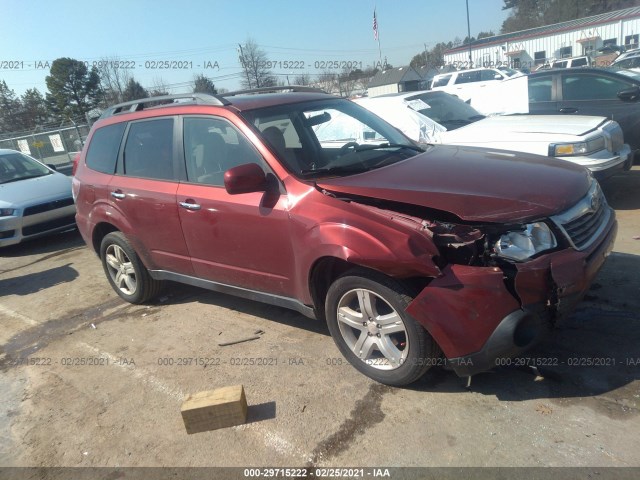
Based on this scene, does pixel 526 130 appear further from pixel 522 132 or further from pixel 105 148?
pixel 105 148

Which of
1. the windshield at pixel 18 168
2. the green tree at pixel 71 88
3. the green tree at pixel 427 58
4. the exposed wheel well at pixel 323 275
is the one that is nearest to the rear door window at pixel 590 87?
the exposed wheel well at pixel 323 275

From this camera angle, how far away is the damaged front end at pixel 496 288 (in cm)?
255

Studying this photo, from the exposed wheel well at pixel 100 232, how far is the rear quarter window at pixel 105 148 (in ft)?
1.88

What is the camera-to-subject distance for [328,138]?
4.08m

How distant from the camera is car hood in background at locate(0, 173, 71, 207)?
25.2 feet

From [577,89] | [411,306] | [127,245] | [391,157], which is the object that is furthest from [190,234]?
[577,89]

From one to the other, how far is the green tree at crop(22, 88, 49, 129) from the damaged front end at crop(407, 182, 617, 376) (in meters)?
47.4

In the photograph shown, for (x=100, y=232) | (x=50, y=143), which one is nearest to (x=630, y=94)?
(x=100, y=232)

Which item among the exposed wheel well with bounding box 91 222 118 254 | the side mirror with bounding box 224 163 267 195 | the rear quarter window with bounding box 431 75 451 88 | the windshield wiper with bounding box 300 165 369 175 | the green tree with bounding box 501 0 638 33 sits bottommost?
the exposed wheel well with bounding box 91 222 118 254

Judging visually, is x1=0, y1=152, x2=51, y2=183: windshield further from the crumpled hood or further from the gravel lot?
the crumpled hood

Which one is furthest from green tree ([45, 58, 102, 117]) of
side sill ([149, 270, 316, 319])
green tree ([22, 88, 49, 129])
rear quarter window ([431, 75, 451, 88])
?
side sill ([149, 270, 316, 319])

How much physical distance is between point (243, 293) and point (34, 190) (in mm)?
6036

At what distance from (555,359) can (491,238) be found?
1069mm

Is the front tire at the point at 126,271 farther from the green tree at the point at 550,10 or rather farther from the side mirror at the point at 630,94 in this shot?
the green tree at the point at 550,10
